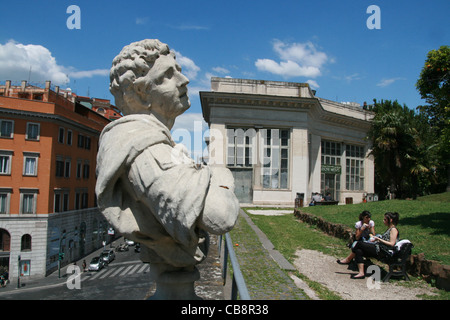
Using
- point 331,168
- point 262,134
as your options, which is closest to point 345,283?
point 262,134

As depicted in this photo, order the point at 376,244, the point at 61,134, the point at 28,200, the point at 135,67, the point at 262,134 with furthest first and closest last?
the point at 61,134, the point at 28,200, the point at 262,134, the point at 376,244, the point at 135,67

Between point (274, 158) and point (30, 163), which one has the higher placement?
point (274, 158)

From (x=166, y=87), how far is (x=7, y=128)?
29.0 metres

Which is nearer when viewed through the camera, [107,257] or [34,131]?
[34,131]

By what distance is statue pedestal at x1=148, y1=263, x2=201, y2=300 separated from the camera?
6.02 ft

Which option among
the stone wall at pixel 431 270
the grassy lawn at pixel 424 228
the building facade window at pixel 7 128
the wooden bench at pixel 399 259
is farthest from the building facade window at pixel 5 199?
the stone wall at pixel 431 270

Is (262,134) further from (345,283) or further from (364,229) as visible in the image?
(345,283)

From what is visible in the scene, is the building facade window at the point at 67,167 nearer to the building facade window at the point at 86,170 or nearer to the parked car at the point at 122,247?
the building facade window at the point at 86,170

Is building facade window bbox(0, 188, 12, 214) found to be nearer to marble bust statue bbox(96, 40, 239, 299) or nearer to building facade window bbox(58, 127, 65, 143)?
building facade window bbox(58, 127, 65, 143)

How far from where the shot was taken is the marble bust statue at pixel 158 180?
140cm

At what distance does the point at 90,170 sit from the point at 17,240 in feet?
35.8

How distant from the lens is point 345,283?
19.8 ft

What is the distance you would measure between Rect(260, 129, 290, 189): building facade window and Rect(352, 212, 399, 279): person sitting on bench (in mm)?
15570

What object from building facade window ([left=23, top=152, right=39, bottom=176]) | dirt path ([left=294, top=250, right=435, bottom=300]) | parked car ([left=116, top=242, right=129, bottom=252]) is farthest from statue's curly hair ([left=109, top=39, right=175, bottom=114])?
parked car ([left=116, top=242, right=129, bottom=252])
